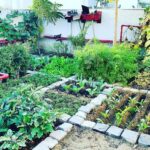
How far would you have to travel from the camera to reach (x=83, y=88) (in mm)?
4773

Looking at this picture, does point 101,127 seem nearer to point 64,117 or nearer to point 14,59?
point 64,117

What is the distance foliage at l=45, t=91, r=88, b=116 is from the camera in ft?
12.9

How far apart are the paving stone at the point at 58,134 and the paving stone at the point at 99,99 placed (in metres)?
0.97

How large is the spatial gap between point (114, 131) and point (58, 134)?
702 mm

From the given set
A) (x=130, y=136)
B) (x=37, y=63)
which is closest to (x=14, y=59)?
(x=37, y=63)

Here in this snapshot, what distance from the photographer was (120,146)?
315cm

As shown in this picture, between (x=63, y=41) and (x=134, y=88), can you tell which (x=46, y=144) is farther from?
(x=63, y=41)

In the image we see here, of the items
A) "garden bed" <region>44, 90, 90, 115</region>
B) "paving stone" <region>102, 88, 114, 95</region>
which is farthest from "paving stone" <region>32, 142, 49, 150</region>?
"paving stone" <region>102, 88, 114, 95</region>

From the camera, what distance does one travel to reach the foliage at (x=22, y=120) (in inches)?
115

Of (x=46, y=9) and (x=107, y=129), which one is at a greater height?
(x=46, y=9)

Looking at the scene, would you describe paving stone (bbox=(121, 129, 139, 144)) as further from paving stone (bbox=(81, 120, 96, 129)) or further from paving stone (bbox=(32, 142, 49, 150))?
paving stone (bbox=(32, 142, 49, 150))

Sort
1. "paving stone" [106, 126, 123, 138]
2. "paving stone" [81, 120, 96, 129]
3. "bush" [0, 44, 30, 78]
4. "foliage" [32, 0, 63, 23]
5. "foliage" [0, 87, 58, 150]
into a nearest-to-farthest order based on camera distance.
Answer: "foliage" [0, 87, 58, 150]
"paving stone" [106, 126, 123, 138]
"paving stone" [81, 120, 96, 129]
"bush" [0, 44, 30, 78]
"foliage" [32, 0, 63, 23]

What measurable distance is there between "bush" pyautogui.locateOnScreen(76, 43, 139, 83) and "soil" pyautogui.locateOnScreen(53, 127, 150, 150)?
1.86 metres

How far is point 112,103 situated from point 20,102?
1.53 meters
